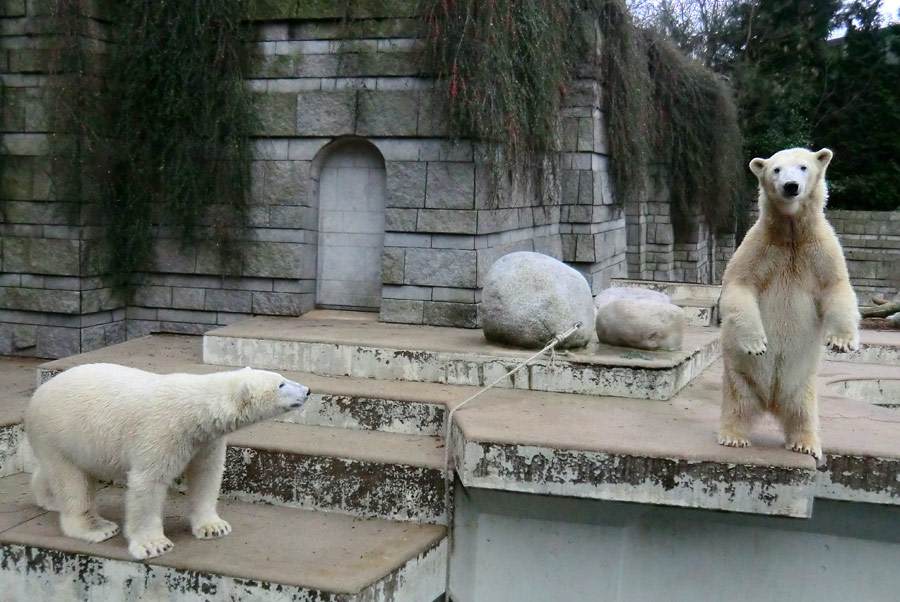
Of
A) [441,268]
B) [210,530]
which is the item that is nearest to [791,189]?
[210,530]

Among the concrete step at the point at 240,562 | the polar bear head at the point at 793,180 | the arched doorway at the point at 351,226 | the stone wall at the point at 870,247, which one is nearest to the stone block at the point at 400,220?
the arched doorway at the point at 351,226

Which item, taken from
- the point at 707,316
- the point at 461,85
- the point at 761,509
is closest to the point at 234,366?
the point at 461,85

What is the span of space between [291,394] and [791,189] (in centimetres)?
231

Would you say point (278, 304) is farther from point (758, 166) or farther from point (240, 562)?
point (758, 166)

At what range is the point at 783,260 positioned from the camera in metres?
3.95

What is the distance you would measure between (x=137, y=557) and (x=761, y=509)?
2793 millimetres

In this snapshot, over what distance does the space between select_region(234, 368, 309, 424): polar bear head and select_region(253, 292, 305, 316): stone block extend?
374 centimetres

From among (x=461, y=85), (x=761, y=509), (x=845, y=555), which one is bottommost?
(x=845, y=555)

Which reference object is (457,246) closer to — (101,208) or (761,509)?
(101,208)

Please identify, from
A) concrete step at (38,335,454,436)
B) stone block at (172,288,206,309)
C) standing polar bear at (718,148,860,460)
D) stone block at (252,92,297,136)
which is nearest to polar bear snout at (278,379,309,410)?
concrete step at (38,335,454,436)

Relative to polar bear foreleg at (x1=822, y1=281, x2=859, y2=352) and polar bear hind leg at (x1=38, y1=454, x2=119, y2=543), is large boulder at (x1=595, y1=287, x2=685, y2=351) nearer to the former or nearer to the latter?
polar bear foreleg at (x1=822, y1=281, x2=859, y2=352)

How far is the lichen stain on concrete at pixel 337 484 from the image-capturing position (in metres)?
4.52

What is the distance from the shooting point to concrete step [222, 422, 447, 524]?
4.52m

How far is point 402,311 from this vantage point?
732 cm
